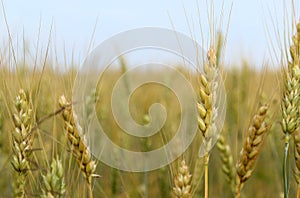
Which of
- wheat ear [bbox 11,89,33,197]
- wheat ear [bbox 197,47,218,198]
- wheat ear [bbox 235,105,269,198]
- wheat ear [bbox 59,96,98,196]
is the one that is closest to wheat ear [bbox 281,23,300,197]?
wheat ear [bbox 235,105,269,198]

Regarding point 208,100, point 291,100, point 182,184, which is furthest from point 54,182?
point 291,100

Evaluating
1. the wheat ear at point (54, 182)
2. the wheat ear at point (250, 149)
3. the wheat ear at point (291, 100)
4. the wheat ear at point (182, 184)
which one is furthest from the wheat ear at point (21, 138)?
the wheat ear at point (291, 100)

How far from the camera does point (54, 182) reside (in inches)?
54.2

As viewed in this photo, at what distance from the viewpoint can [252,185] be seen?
312 cm

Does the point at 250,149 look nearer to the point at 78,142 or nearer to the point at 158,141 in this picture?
the point at 78,142

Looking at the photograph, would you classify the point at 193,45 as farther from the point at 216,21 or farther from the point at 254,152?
the point at 254,152

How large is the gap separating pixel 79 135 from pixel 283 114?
66cm

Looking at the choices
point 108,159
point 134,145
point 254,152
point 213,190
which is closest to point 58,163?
point 254,152

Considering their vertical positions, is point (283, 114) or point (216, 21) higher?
point (216, 21)

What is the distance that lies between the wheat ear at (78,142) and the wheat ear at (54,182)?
0.30 feet

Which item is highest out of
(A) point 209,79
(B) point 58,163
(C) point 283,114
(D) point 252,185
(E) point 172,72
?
(E) point 172,72

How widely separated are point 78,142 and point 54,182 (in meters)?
0.17

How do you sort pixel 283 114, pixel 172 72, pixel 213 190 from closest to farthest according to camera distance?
1. pixel 283 114
2. pixel 213 190
3. pixel 172 72

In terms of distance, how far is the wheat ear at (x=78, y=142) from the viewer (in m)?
1.48
